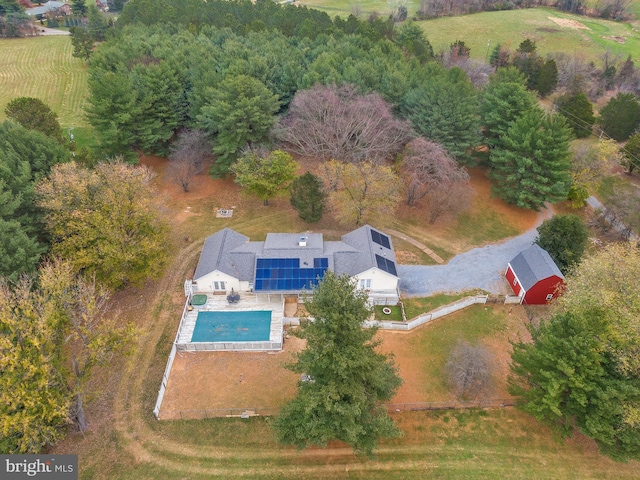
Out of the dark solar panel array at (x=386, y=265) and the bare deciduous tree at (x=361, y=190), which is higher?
the bare deciduous tree at (x=361, y=190)

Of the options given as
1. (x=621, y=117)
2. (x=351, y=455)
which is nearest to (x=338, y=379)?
(x=351, y=455)

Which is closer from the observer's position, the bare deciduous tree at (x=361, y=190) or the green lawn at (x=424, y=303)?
the green lawn at (x=424, y=303)

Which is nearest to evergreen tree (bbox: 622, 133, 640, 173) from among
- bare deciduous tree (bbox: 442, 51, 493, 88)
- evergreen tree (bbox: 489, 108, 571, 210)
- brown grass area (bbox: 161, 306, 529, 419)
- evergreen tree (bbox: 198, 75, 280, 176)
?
evergreen tree (bbox: 489, 108, 571, 210)

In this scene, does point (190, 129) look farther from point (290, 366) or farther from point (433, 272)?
point (290, 366)

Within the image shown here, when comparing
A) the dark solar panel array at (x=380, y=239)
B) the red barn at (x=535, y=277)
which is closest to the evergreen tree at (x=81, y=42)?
the dark solar panel array at (x=380, y=239)

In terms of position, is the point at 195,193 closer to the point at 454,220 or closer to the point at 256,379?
the point at 256,379

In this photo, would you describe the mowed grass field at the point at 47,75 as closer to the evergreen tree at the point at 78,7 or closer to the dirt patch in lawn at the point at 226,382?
the evergreen tree at the point at 78,7

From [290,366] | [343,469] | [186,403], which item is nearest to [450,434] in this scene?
[343,469]
